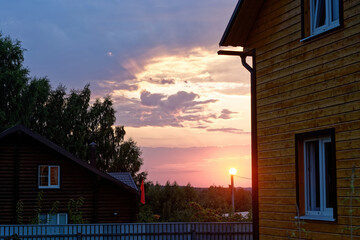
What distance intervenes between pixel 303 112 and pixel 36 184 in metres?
21.5

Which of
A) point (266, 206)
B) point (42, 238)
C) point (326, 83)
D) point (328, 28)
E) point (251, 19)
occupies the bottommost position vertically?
point (42, 238)

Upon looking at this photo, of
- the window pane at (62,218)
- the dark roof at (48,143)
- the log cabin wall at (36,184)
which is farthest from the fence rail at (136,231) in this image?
the log cabin wall at (36,184)

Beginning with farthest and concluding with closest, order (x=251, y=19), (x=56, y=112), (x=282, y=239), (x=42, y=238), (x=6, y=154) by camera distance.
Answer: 1. (x=56, y=112)
2. (x=6, y=154)
3. (x=42, y=238)
4. (x=251, y=19)
5. (x=282, y=239)

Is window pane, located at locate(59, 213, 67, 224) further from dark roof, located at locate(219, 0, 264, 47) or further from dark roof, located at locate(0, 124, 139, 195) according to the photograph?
dark roof, located at locate(219, 0, 264, 47)

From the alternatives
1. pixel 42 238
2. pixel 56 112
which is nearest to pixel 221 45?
pixel 42 238

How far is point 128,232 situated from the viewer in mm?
20859

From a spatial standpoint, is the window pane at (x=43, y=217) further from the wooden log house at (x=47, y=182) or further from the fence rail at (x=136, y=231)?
the fence rail at (x=136, y=231)

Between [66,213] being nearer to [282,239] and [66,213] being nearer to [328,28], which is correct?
[282,239]

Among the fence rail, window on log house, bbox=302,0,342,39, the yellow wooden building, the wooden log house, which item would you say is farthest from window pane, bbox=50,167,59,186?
window on log house, bbox=302,0,342,39

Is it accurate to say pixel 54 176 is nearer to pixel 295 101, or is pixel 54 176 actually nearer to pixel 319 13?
pixel 295 101

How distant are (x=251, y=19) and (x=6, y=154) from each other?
1988 centimetres

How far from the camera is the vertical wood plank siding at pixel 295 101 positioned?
30.1 ft

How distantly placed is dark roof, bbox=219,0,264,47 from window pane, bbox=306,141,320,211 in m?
3.23

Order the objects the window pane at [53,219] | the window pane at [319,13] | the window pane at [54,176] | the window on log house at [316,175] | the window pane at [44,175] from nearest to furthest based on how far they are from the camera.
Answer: the window on log house at [316,175], the window pane at [319,13], the window pane at [53,219], the window pane at [44,175], the window pane at [54,176]
